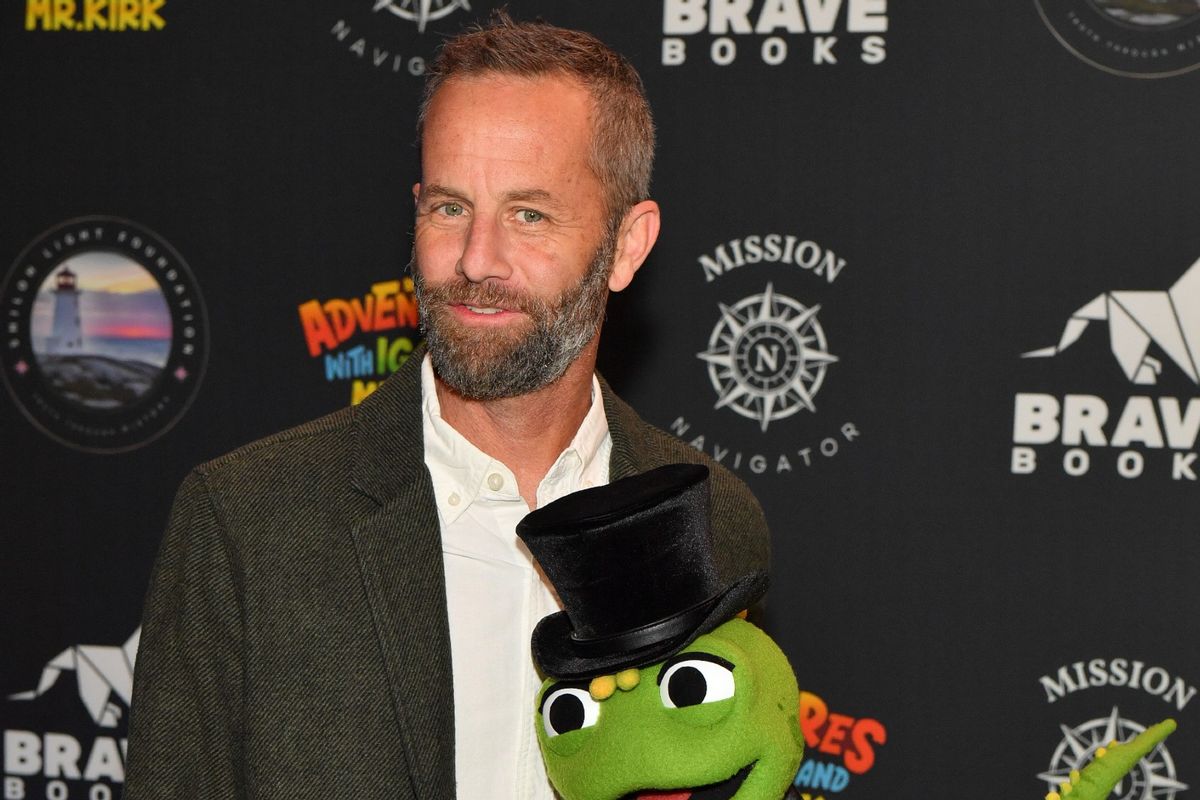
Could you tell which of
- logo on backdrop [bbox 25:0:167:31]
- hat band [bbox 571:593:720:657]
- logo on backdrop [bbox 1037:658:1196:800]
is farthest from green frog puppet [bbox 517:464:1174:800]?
logo on backdrop [bbox 25:0:167:31]

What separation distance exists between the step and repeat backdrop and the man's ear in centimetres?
67

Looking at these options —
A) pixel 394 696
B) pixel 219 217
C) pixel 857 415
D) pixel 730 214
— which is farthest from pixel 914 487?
pixel 219 217

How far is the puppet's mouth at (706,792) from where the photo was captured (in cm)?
107

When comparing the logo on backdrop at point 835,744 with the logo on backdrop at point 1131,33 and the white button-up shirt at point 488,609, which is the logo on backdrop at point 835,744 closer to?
the white button-up shirt at point 488,609

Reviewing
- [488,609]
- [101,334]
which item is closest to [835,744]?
[488,609]

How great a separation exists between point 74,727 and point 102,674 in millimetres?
113

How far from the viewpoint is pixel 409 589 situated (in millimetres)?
1276

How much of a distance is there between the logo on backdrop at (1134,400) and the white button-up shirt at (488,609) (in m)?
0.95

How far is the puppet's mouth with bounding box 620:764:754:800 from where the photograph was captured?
1070mm

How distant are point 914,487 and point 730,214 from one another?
0.52m

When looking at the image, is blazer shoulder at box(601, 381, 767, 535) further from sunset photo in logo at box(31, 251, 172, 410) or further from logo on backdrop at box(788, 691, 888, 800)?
sunset photo in logo at box(31, 251, 172, 410)

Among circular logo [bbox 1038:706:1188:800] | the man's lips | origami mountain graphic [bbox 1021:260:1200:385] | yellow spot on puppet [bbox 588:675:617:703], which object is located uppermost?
the man's lips

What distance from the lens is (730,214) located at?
6.97ft

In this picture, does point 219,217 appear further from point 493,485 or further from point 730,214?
point 493,485
